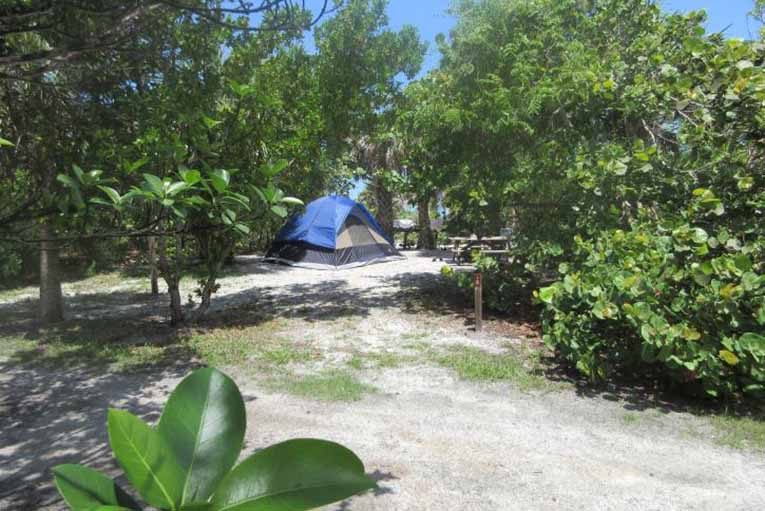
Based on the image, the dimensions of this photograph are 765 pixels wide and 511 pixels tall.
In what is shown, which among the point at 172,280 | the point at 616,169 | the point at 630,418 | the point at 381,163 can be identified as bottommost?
the point at 630,418

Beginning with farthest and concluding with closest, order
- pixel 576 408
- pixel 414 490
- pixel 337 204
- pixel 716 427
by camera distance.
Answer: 1. pixel 337 204
2. pixel 576 408
3. pixel 716 427
4. pixel 414 490

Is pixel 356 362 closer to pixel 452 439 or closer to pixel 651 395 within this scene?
pixel 452 439

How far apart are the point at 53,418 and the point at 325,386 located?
2.32m

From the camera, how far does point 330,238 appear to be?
630 inches

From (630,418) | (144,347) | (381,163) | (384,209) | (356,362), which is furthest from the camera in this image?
(381,163)

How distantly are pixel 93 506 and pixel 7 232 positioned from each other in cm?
227

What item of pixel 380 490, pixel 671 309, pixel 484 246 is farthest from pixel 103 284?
pixel 671 309

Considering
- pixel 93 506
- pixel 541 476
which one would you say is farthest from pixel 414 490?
pixel 93 506

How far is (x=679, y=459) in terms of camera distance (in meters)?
3.60

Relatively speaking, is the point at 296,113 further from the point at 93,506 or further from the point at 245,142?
the point at 93,506

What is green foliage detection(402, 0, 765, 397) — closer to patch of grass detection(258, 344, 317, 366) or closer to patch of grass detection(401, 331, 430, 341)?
patch of grass detection(401, 331, 430, 341)

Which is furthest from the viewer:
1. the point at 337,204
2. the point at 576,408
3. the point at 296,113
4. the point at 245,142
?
the point at 337,204

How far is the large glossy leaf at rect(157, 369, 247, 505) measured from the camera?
49 cm

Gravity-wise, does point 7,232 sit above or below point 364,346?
above
